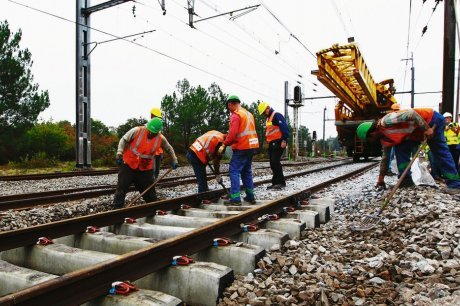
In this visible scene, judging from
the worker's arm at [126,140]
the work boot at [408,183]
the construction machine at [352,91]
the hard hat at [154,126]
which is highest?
the construction machine at [352,91]

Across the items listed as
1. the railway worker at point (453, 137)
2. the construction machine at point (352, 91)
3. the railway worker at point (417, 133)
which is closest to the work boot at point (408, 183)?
the railway worker at point (417, 133)

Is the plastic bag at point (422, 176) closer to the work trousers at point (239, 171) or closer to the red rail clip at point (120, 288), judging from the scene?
the work trousers at point (239, 171)

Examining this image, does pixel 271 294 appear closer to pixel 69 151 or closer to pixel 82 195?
pixel 82 195

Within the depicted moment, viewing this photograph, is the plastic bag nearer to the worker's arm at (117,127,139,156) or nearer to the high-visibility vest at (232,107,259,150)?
the high-visibility vest at (232,107,259,150)

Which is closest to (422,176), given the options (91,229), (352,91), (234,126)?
(234,126)

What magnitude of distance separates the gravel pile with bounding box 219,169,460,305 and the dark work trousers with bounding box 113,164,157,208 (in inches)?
109

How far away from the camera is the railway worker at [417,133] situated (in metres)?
5.47

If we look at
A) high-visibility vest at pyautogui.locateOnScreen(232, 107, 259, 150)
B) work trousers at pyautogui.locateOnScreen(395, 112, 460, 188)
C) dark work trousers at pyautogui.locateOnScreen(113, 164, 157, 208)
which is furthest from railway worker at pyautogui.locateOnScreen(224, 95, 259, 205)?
work trousers at pyautogui.locateOnScreen(395, 112, 460, 188)

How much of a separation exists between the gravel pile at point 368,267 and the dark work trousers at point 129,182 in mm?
2781

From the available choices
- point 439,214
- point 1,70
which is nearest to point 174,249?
point 439,214

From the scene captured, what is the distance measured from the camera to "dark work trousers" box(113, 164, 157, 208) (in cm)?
539

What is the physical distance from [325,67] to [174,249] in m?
10.1

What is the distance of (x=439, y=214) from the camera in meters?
3.89

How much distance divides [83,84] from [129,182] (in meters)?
12.0
